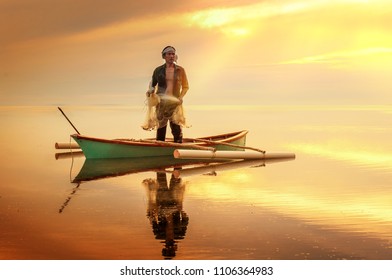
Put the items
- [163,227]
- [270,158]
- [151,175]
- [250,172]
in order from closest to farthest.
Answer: [163,227] → [151,175] → [250,172] → [270,158]

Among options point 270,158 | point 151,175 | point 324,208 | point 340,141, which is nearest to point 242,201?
Answer: point 324,208

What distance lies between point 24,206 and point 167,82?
5680mm

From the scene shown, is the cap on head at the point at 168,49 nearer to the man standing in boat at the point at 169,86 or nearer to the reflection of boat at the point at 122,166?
the man standing in boat at the point at 169,86

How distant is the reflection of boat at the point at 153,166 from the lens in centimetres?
1328

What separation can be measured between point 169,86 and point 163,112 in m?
0.67

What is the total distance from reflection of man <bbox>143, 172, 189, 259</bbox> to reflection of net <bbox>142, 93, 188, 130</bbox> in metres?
2.52

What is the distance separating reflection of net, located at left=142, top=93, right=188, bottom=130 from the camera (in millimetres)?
14828

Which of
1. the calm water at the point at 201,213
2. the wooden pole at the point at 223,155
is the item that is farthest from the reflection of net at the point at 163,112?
the calm water at the point at 201,213

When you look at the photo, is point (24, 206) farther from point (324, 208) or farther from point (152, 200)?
point (324, 208)

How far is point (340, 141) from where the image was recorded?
23.8 m

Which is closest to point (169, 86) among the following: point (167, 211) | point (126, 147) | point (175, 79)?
point (175, 79)

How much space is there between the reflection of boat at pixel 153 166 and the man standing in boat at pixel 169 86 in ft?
3.10

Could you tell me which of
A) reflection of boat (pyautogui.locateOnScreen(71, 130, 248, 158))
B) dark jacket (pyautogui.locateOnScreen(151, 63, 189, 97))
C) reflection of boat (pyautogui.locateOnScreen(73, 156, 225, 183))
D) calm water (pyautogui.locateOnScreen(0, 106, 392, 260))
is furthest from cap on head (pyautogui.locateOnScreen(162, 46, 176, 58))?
calm water (pyautogui.locateOnScreen(0, 106, 392, 260))

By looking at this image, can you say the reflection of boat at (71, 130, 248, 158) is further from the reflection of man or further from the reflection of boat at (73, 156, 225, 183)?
the reflection of man
